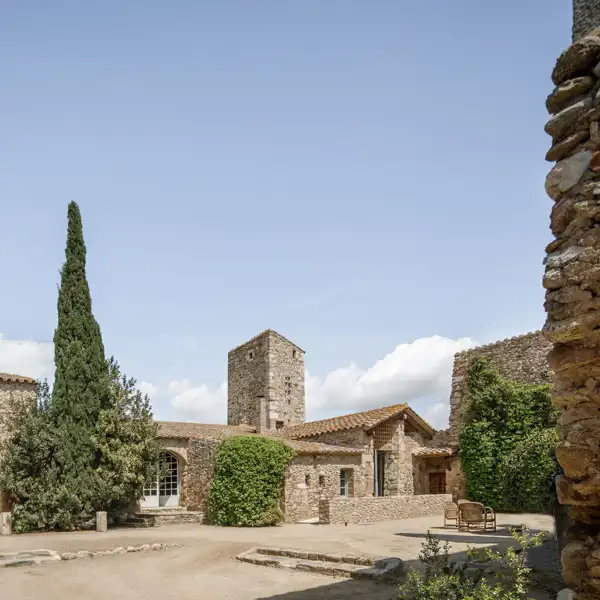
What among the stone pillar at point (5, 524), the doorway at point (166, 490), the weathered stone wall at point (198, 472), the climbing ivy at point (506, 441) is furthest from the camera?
the doorway at point (166, 490)

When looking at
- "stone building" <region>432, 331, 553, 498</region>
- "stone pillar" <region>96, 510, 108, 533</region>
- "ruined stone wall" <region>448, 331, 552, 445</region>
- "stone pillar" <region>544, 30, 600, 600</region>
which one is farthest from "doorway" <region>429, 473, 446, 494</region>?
"stone pillar" <region>544, 30, 600, 600</region>

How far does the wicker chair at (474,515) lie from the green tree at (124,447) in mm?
9895

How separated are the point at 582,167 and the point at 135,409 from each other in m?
19.6

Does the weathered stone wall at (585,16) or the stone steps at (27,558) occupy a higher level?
the weathered stone wall at (585,16)

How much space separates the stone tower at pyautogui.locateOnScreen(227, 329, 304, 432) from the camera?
32.1 m

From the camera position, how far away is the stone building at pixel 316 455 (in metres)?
21.9

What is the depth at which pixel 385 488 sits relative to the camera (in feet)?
86.6

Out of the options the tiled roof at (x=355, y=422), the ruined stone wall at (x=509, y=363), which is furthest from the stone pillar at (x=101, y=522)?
the ruined stone wall at (x=509, y=363)

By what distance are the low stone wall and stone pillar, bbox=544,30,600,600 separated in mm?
17021

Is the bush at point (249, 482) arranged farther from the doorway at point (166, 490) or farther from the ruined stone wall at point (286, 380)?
the ruined stone wall at point (286, 380)

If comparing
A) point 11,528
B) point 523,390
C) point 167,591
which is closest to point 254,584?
point 167,591

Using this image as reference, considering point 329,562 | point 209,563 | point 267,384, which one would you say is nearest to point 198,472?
point 267,384

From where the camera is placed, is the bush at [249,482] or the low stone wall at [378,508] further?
the bush at [249,482]

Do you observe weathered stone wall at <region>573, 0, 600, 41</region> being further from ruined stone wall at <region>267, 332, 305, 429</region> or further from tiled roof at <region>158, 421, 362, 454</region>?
ruined stone wall at <region>267, 332, 305, 429</region>
